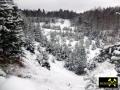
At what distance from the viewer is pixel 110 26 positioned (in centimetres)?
12588

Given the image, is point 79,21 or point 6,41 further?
point 79,21

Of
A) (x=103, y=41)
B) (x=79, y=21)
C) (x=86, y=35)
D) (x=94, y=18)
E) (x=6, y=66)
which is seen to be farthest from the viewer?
(x=79, y=21)

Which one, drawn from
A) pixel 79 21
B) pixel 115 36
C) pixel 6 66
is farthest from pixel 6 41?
pixel 79 21

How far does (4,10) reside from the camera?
24391 mm

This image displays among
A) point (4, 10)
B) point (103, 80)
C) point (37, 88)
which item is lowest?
point (37, 88)

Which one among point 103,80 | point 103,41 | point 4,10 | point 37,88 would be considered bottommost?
point 103,41

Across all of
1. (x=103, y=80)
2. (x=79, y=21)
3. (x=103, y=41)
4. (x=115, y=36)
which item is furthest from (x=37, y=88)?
(x=79, y=21)

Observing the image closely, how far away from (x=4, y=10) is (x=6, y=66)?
234 inches

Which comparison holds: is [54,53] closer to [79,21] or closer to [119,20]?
[119,20]

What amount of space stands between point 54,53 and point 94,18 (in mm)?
75236

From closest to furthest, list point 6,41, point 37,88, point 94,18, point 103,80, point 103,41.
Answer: point 103,80 → point 37,88 → point 6,41 → point 103,41 → point 94,18

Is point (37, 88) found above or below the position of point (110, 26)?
above

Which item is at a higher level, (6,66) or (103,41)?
(6,66)

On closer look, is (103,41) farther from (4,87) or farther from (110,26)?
(4,87)
